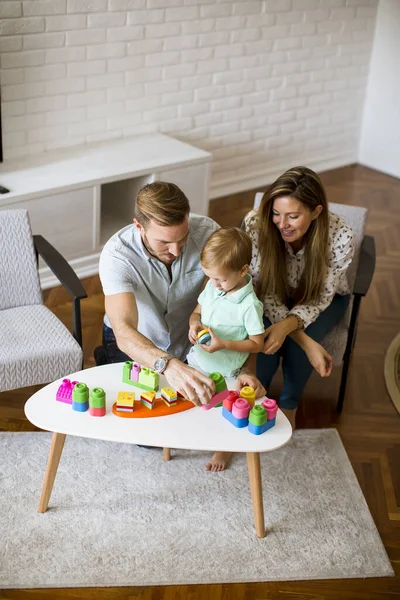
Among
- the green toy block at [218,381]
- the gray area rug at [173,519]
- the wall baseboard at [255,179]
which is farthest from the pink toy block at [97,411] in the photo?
the wall baseboard at [255,179]

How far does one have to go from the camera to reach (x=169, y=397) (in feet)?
8.46

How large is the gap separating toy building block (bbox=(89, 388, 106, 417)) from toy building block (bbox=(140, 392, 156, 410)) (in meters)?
0.13

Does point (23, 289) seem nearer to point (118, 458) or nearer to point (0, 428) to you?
point (0, 428)

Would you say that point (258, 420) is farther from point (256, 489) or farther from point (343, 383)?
point (343, 383)

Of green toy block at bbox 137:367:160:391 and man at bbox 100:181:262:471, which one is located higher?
man at bbox 100:181:262:471

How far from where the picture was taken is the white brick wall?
4.36 meters

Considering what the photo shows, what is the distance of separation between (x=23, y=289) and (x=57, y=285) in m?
0.99

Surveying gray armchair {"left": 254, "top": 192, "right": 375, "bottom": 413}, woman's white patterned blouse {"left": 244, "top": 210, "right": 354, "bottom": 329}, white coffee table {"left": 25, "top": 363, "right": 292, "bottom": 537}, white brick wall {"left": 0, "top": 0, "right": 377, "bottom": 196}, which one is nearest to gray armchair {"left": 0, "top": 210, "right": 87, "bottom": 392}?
white coffee table {"left": 25, "top": 363, "right": 292, "bottom": 537}

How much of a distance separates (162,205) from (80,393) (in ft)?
2.18

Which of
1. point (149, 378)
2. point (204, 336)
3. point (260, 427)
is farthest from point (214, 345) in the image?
point (260, 427)

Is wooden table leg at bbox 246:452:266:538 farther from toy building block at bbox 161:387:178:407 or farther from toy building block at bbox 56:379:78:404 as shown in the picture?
toy building block at bbox 56:379:78:404

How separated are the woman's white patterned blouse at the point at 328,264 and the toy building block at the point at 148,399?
2.30 ft

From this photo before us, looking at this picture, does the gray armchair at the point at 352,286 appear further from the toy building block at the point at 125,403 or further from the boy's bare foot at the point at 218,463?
the toy building block at the point at 125,403

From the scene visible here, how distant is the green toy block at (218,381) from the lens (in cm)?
264
